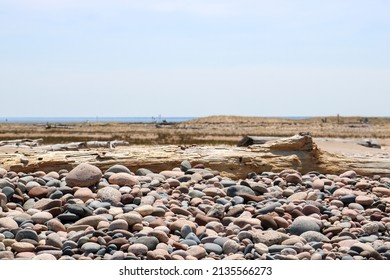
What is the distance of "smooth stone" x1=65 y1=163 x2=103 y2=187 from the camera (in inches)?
361

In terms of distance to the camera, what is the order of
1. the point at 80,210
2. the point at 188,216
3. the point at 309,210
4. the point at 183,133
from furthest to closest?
the point at 183,133 → the point at 309,210 → the point at 188,216 → the point at 80,210

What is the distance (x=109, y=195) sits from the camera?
8.54 metres

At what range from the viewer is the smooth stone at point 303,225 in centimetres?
762

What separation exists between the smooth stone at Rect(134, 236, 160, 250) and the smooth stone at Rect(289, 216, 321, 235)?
197 centimetres

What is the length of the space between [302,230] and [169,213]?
1.91 meters

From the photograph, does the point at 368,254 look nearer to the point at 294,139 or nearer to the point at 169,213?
the point at 169,213

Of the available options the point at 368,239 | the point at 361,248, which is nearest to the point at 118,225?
the point at 361,248

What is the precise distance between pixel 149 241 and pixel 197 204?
6.53 feet

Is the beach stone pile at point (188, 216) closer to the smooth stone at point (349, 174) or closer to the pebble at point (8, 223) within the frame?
the pebble at point (8, 223)

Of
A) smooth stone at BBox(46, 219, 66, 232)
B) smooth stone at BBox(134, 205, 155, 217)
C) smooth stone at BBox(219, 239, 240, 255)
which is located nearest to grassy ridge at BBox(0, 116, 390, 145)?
smooth stone at BBox(134, 205, 155, 217)

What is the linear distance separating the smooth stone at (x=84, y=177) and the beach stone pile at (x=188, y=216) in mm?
17

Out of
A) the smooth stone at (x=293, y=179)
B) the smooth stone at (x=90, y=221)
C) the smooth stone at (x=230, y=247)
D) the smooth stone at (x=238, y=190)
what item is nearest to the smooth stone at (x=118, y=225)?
the smooth stone at (x=90, y=221)

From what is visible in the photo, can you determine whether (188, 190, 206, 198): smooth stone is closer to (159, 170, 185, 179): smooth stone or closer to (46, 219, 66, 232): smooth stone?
(159, 170, 185, 179): smooth stone

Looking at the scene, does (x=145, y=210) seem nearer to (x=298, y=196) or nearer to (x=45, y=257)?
(x=45, y=257)
